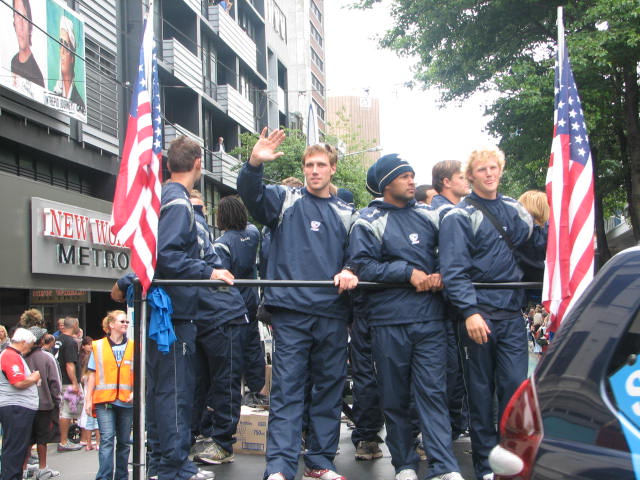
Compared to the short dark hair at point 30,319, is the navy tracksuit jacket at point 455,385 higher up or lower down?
lower down

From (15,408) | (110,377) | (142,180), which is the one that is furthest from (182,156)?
(15,408)

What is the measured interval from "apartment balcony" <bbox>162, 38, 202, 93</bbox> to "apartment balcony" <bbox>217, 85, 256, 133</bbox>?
3.06 m

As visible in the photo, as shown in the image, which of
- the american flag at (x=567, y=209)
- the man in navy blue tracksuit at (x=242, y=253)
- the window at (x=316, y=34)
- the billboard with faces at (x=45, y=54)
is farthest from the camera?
the window at (x=316, y=34)

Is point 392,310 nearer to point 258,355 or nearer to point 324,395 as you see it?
point 324,395

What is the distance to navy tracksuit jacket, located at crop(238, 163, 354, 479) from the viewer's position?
490cm

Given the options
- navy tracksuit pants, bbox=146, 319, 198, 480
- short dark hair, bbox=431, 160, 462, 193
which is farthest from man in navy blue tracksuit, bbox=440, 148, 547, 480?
navy tracksuit pants, bbox=146, 319, 198, 480

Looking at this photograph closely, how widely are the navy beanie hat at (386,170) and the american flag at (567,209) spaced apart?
3.29ft

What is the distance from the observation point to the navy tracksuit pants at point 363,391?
6.09 meters

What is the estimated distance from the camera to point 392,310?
194 inches

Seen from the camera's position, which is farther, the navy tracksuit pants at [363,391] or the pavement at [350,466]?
the navy tracksuit pants at [363,391]

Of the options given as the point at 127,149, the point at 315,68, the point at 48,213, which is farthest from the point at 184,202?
the point at 315,68

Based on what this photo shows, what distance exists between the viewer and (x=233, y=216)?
7.25 m

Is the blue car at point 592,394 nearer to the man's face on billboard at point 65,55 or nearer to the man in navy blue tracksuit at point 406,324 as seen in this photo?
the man in navy blue tracksuit at point 406,324

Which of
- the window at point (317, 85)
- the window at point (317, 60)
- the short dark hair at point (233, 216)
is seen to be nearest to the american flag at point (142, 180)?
the short dark hair at point (233, 216)
